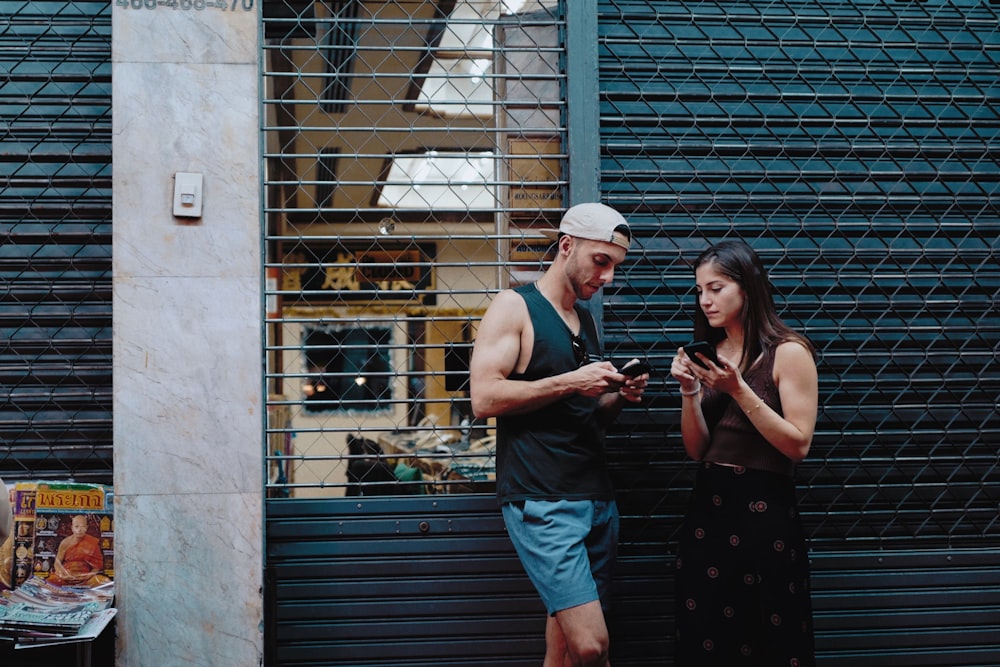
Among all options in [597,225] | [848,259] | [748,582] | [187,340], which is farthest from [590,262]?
[187,340]

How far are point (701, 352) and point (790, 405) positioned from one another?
0.42 meters

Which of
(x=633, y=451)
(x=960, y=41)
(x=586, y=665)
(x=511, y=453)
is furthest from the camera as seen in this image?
(x=960, y=41)

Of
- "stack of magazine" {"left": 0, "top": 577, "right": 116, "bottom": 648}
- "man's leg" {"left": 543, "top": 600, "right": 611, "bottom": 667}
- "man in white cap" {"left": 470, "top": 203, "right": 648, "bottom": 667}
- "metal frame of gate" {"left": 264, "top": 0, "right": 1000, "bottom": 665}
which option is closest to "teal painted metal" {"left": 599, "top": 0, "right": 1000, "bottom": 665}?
"metal frame of gate" {"left": 264, "top": 0, "right": 1000, "bottom": 665}

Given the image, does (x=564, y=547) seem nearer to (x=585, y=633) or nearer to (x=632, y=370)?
(x=585, y=633)

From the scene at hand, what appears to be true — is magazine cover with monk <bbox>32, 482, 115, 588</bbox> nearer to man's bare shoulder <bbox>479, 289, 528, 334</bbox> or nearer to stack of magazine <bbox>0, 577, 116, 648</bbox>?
stack of magazine <bbox>0, 577, 116, 648</bbox>

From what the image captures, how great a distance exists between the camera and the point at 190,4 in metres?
4.20

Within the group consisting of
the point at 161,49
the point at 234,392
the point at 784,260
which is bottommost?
the point at 234,392

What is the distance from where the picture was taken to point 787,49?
4629mm

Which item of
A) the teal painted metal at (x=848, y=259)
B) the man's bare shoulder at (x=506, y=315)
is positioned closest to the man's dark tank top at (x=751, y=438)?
the man's bare shoulder at (x=506, y=315)

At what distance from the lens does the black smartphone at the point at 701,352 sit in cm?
312

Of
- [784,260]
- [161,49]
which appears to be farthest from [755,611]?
[161,49]

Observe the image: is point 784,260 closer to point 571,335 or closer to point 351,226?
point 571,335

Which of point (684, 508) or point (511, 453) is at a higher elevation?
point (511, 453)

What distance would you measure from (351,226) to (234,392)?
4.12 feet
